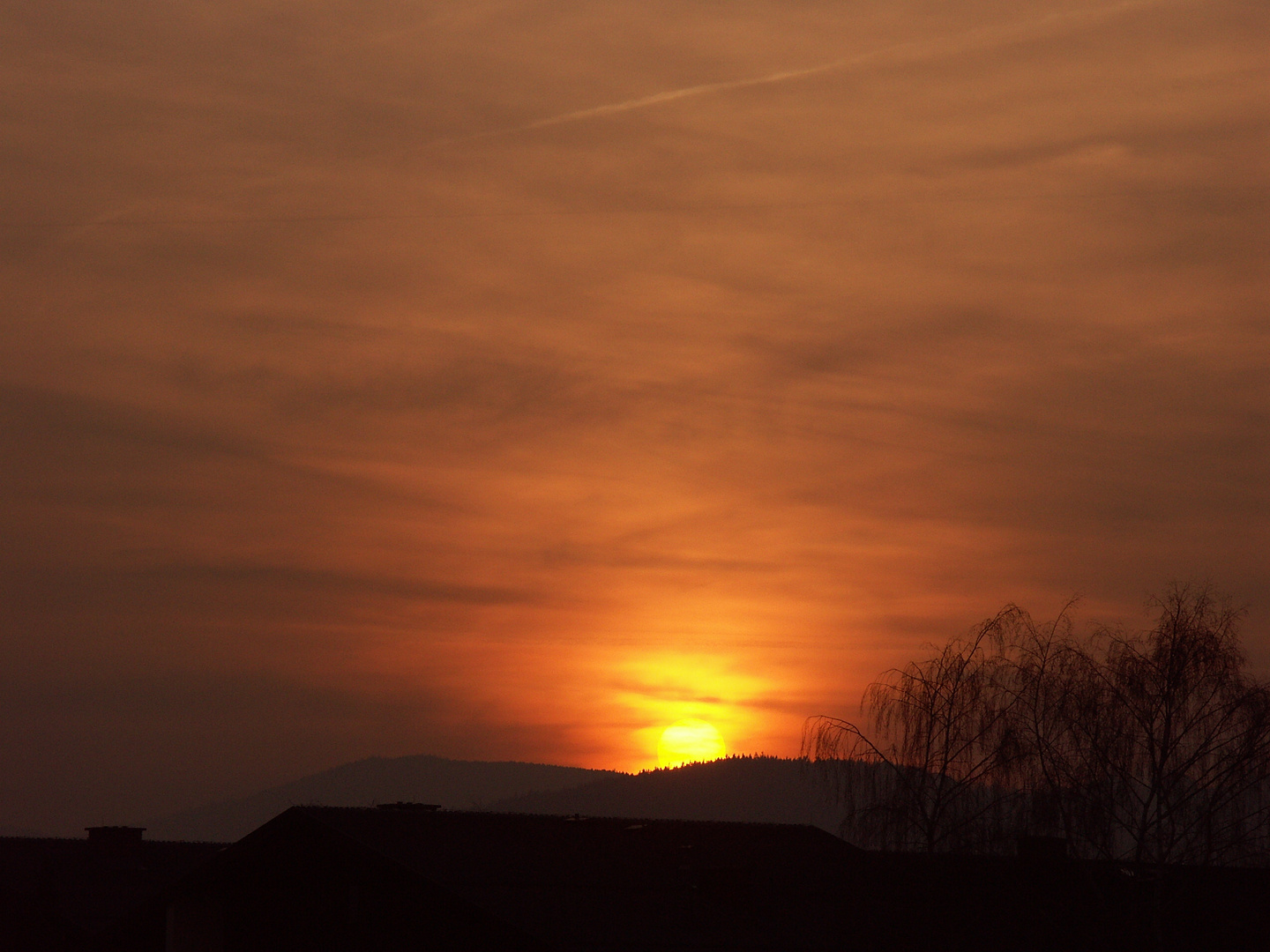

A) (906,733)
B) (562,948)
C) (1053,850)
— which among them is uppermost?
(906,733)

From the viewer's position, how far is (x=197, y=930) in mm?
39531

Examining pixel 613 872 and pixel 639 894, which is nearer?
pixel 639 894

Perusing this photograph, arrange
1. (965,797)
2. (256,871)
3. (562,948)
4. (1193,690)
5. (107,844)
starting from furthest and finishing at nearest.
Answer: (107,844)
(965,797)
(1193,690)
(256,871)
(562,948)

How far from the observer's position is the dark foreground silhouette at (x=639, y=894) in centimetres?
3775

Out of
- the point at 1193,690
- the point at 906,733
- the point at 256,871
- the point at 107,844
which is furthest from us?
the point at 107,844

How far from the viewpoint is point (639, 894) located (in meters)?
40.0

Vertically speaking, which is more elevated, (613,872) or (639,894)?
(613,872)

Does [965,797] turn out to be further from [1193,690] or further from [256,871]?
[256,871]

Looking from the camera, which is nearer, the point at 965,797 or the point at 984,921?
the point at 984,921

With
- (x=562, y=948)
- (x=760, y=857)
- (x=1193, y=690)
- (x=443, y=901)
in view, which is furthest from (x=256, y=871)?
(x=1193, y=690)

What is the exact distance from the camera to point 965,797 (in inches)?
1790

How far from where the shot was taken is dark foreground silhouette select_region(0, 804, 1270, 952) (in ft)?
124

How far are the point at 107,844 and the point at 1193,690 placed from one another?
40.1 meters

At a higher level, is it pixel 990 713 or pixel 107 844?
pixel 990 713
